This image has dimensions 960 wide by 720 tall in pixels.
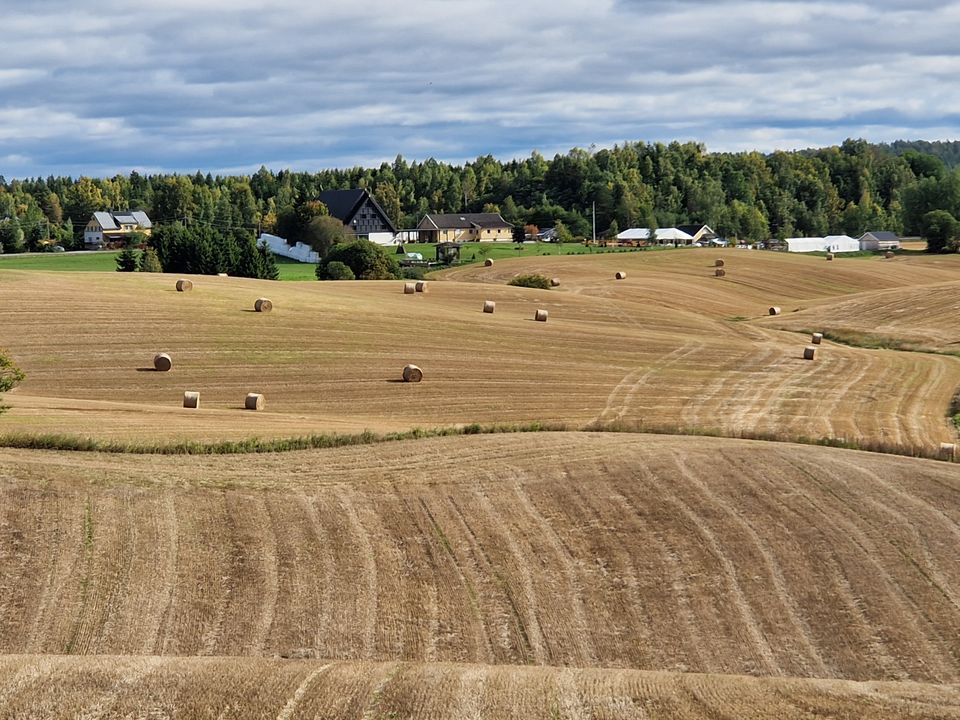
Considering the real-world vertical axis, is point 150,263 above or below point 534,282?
above

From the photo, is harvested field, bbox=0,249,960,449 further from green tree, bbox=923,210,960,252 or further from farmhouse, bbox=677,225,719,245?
farmhouse, bbox=677,225,719,245

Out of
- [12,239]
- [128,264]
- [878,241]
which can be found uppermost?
[12,239]

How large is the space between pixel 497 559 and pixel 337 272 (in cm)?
7302

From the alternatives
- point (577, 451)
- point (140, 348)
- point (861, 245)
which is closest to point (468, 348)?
point (140, 348)

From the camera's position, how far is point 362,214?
18138 centimetres

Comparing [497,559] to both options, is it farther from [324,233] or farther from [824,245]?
[824,245]

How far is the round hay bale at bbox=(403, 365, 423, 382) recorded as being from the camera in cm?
4634

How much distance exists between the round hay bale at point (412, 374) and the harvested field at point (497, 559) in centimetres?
1577

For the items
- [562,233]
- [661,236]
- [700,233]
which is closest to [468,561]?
[562,233]

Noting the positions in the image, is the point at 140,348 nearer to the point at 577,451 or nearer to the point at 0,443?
the point at 0,443

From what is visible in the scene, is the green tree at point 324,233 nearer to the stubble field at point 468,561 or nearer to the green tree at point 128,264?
the green tree at point 128,264

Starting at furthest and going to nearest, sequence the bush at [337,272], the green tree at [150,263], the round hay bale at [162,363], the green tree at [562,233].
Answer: the green tree at [562,233] < the green tree at [150,263] < the bush at [337,272] < the round hay bale at [162,363]

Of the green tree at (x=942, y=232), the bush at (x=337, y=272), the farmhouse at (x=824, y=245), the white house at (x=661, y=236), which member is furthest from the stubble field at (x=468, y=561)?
the white house at (x=661, y=236)

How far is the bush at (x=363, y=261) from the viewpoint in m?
98.3
